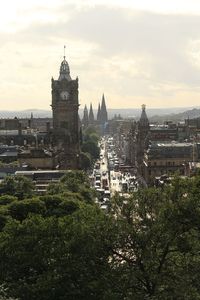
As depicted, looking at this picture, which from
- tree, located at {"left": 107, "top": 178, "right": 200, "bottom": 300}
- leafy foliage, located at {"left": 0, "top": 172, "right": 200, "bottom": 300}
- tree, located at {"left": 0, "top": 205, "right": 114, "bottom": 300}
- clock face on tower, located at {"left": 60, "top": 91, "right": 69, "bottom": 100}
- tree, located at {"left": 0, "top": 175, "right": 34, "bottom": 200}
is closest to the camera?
tree, located at {"left": 107, "top": 178, "right": 200, "bottom": 300}

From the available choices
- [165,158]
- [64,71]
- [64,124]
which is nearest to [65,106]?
[64,124]

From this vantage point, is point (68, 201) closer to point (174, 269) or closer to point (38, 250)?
point (38, 250)

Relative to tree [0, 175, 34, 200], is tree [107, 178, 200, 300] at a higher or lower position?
higher

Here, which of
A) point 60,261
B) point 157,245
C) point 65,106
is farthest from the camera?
point 65,106

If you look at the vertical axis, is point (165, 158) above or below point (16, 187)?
below

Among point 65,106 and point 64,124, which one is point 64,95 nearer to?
point 65,106

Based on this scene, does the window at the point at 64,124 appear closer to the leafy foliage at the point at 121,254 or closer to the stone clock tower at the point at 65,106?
the stone clock tower at the point at 65,106

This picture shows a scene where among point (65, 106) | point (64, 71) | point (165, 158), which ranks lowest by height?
point (165, 158)

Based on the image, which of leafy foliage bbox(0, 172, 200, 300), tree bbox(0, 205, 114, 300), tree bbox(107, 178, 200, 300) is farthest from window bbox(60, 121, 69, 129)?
tree bbox(107, 178, 200, 300)

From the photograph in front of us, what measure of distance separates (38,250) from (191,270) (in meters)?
9.81

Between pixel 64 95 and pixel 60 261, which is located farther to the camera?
pixel 64 95

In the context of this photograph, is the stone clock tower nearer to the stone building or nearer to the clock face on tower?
the clock face on tower

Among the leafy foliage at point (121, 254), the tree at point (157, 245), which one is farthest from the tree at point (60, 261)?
the tree at point (157, 245)

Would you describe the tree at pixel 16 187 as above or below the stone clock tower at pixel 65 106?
below
